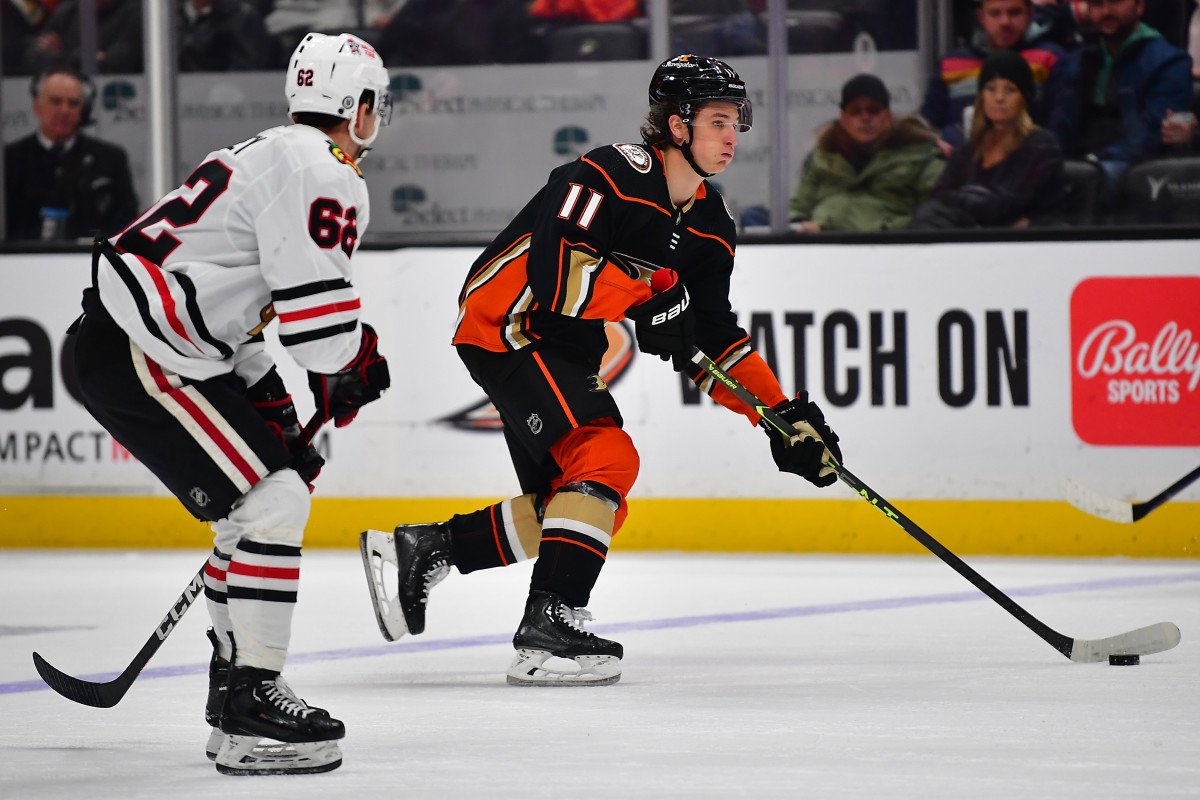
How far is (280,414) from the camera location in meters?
2.64

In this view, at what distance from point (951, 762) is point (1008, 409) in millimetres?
2878

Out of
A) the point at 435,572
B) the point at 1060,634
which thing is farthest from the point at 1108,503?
the point at 435,572

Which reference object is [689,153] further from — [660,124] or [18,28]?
[18,28]

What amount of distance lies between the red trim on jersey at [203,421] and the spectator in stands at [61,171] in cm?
372

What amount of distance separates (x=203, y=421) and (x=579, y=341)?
3.64 feet

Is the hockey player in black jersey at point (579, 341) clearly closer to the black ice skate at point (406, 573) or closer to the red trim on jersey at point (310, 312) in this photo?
the black ice skate at point (406, 573)

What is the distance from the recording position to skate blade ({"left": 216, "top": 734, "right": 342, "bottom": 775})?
7.75 ft

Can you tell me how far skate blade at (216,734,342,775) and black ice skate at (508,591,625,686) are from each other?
2.55 feet

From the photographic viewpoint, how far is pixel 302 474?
8.30 feet

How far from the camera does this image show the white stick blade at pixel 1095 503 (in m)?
3.87

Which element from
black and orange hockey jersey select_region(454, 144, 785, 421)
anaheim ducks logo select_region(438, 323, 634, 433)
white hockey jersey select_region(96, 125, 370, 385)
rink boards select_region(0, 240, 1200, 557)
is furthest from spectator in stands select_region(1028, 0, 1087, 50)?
white hockey jersey select_region(96, 125, 370, 385)

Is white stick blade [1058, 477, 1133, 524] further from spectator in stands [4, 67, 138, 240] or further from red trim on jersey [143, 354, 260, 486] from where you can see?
spectator in stands [4, 67, 138, 240]

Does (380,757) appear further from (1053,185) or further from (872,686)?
(1053,185)

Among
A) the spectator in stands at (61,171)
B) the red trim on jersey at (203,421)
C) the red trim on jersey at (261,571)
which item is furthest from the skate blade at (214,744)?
the spectator in stands at (61,171)
